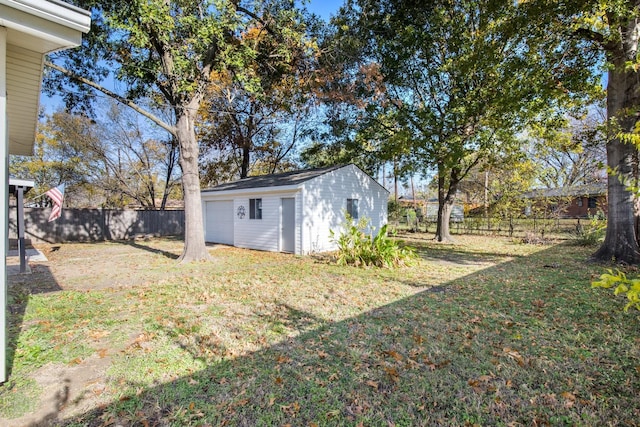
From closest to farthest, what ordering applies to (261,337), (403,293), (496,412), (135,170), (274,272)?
(496,412) < (261,337) < (403,293) < (274,272) < (135,170)

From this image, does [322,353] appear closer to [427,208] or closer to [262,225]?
[262,225]

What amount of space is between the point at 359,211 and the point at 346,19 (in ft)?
23.7

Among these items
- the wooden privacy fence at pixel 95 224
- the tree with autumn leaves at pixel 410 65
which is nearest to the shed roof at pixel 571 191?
the tree with autumn leaves at pixel 410 65

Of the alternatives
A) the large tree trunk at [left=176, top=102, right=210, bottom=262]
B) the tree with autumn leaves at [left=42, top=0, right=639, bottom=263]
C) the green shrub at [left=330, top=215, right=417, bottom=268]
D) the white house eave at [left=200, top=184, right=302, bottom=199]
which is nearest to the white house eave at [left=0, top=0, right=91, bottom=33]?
the tree with autumn leaves at [left=42, top=0, right=639, bottom=263]

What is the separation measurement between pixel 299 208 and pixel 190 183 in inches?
Answer: 141

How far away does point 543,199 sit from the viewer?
48.9ft

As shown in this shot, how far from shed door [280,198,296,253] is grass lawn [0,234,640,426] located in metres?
4.83

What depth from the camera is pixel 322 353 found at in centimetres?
347

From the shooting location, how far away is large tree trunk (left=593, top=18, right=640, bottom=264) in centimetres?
782

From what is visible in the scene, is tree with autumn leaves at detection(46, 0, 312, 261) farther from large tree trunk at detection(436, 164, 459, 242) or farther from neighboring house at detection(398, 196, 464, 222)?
neighboring house at detection(398, 196, 464, 222)

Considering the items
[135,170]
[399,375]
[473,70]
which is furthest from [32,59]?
[135,170]

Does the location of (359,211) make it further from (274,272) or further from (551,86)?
(551,86)

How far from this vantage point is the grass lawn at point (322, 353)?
2.50 metres

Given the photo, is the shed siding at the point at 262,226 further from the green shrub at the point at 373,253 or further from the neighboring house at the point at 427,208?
the neighboring house at the point at 427,208
